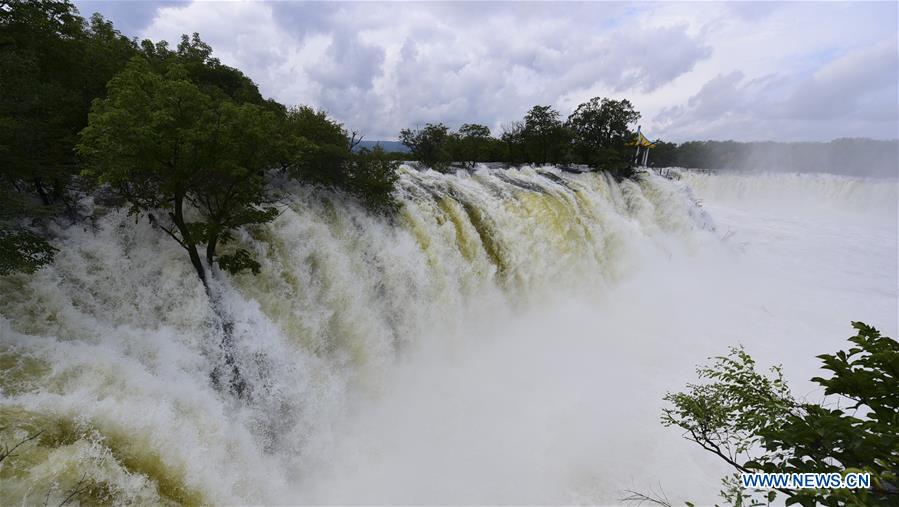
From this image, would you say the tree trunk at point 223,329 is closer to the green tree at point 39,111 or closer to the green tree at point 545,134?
the green tree at point 39,111

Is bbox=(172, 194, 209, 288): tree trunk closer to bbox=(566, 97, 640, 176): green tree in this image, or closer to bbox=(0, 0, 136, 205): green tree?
bbox=(0, 0, 136, 205): green tree

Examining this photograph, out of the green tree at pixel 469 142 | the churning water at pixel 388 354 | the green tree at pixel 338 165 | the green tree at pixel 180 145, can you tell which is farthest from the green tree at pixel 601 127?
the green tree at pixel 180 145

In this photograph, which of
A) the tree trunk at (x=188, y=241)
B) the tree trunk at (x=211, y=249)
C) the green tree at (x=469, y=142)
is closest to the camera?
the tree trunk at (x=188, y=241)

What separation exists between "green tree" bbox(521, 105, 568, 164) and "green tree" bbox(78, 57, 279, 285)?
27.9m

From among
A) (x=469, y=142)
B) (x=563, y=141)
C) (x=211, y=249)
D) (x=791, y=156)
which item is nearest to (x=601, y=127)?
(x=563, y=141)

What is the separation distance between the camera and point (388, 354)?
37.9 feet

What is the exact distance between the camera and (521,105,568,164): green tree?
32469 mm

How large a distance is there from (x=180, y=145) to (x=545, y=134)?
3015 cm

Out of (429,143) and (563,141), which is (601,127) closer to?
(563,141)

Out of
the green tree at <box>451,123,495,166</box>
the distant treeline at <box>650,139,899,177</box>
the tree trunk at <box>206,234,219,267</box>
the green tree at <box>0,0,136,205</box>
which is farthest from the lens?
the distant treeline at <box>650,139,899,177</box>

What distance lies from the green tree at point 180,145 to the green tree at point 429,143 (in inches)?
613

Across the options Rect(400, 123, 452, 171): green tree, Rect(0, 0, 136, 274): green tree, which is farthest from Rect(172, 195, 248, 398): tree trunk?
Rect(400, 123, 452, 171): green tree

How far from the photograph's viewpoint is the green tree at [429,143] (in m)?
23.4

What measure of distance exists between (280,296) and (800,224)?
1968 inches
